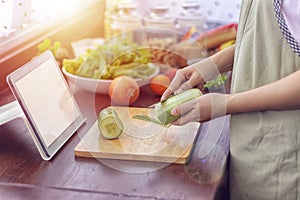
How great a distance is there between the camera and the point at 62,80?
1112 mm

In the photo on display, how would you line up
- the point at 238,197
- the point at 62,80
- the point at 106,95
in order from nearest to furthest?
the point at 238,197 → the point at 62,80 → the point at 106,95

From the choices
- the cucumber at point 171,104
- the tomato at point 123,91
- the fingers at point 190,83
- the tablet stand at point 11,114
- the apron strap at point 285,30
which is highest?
the apron strap at point 285,30

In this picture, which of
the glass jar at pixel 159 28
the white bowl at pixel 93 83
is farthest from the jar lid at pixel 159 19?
the white bowl at pixel 93 83

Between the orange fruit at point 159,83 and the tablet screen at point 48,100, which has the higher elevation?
the tablet screen at point 48,100

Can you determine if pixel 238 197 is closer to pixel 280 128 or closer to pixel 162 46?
pixel 280 128

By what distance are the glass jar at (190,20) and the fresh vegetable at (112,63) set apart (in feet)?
1.03

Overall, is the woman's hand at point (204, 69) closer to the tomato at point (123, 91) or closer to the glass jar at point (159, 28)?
the tomato at point (123, 91)

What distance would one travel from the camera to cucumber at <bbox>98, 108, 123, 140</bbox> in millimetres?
1021

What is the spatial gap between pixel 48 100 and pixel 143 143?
214 mm

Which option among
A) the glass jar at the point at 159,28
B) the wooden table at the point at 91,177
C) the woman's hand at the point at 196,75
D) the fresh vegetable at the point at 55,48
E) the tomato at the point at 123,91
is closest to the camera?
the wooden table at the point at 91,177

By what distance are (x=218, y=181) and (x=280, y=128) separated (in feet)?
0.48

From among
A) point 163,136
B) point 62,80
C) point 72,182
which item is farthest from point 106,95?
point 72,182

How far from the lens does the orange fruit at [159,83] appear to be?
127cm

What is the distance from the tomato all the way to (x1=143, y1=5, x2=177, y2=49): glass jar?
355mm
